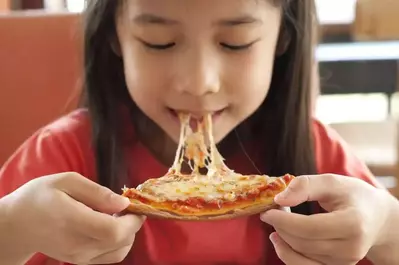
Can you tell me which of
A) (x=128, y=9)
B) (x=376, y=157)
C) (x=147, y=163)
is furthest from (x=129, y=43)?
(x=376, y=157)


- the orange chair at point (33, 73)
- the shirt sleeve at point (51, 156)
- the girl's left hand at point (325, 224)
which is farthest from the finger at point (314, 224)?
the orange chair at point (33, 73)

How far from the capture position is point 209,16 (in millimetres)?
800

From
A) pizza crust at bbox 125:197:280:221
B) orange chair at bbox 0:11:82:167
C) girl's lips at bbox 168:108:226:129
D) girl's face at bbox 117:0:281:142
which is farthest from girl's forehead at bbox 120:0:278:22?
orange chair at bbox 0:11:82:167

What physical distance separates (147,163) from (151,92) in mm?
189

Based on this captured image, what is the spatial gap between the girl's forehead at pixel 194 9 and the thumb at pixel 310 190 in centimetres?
22

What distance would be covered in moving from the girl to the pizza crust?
0.01 m

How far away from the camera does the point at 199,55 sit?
0.80 metres

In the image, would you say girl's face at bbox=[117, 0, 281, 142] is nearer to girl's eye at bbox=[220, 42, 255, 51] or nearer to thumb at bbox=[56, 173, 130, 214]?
girl's eye at bbox=[220, 42, 255, 51]

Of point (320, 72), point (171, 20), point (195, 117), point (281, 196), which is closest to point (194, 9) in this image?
point (171, 20)

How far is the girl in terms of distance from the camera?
2.34 feet

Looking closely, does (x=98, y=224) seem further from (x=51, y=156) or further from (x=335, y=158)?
(x=335, y=158)

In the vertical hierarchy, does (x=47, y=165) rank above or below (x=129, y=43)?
below

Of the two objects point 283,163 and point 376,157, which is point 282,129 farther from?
point 376,157

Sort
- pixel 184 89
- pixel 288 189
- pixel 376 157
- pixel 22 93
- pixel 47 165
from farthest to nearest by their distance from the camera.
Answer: pixel 376 157
pixel 22 93
pixel 47 165
pixel 184 89
pixel 288 189
